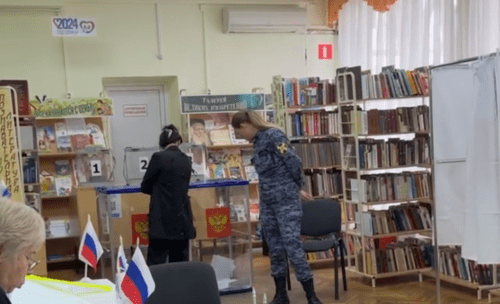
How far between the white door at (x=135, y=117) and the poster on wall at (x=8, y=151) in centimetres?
292

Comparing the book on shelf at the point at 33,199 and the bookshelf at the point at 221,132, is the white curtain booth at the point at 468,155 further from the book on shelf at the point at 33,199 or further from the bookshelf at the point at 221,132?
the book on shelf at the point at 33,199

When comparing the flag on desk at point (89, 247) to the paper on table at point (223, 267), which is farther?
the paper on table at point (223, 267)

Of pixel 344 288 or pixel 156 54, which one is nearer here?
pixel 344 288

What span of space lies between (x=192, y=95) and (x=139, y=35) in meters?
1.10

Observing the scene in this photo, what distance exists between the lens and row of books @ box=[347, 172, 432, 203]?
621 cm

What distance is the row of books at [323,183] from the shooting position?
7.02 meters

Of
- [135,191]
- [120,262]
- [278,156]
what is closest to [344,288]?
[278,156]

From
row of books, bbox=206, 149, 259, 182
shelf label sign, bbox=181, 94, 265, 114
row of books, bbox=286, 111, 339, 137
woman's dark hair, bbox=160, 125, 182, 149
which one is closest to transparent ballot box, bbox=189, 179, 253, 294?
woman's dark hair, bbox=160, 125, 182, 149

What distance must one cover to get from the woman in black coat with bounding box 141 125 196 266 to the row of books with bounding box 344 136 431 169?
1.87 metres

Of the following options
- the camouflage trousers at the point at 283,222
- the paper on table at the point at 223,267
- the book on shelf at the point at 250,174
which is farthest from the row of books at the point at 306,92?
the camouflage trousers at the point at 283,222

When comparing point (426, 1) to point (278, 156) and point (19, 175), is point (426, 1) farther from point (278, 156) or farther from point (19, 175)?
point (19, 175)

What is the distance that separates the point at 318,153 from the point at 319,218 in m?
1.37

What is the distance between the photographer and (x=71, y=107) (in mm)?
7738

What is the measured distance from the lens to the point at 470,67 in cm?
430
